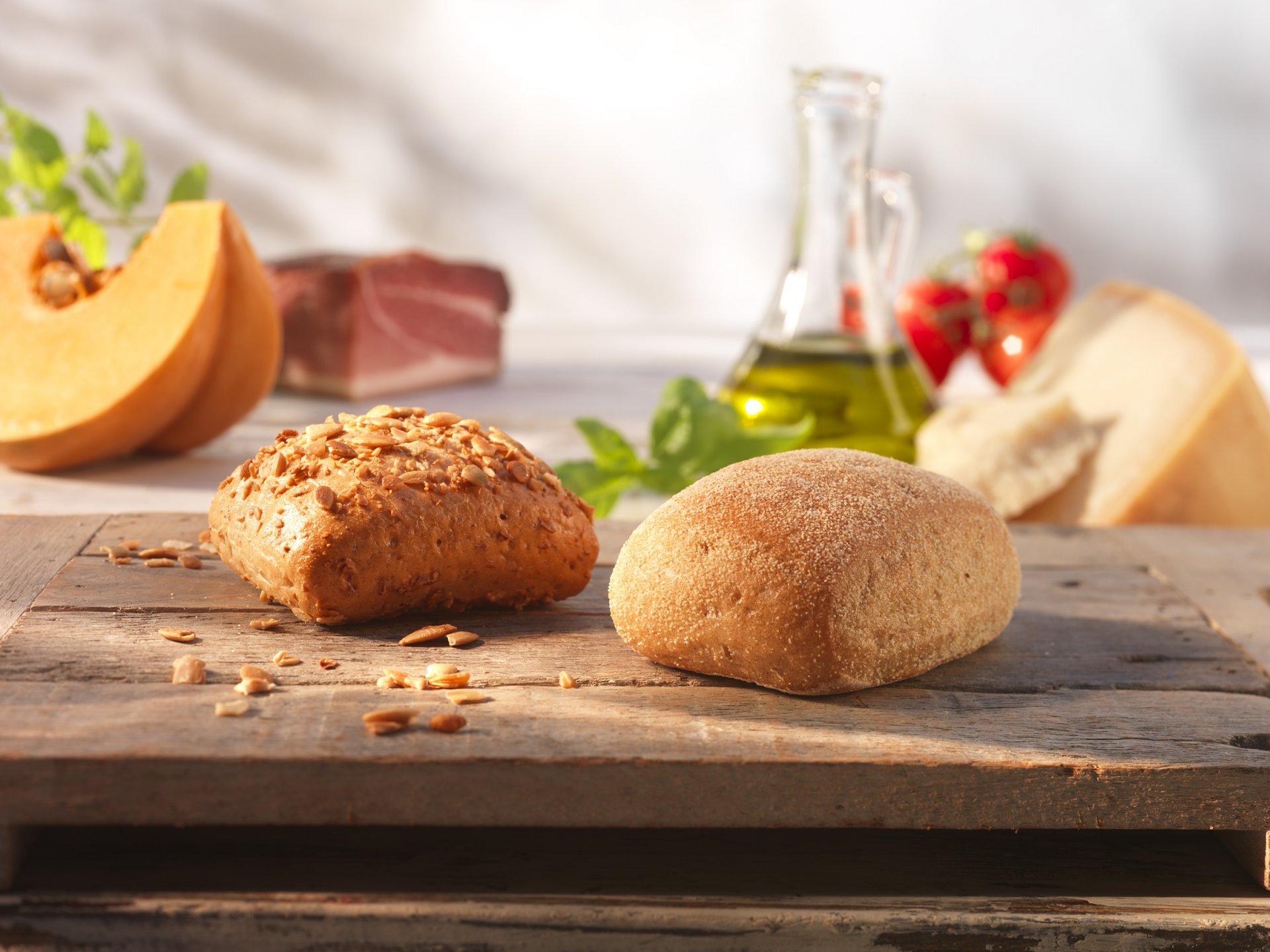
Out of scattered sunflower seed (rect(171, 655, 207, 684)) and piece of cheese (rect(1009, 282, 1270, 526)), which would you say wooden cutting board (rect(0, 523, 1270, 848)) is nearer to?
scattered sunflower seed (rect(171, 655, 207, 684))

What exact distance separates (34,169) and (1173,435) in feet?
6.41

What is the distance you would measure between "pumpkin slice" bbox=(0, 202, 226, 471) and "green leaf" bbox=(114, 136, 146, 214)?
46cm

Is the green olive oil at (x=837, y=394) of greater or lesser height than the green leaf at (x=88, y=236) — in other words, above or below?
below

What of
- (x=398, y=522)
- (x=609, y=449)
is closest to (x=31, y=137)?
(x=609, y=449)

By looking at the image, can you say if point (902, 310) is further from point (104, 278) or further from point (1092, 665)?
point (1092, 665)

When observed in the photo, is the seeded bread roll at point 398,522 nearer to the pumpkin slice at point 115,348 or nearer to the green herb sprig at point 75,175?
the pumpkin slice at point 115,348

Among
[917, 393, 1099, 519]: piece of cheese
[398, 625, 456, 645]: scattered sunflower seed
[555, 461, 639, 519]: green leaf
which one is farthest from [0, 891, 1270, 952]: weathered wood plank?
[917, 393, 1099, 519]: piece of cheese

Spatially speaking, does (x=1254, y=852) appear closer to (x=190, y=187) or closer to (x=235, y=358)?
(x=235, y=358)

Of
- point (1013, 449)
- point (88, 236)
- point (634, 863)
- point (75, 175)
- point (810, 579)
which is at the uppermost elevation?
point (75, 175)

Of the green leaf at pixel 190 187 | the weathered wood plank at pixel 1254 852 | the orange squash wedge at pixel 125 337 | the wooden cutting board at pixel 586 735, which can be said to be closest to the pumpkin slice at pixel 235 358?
A: the orange squash wedge at pixel 125 337

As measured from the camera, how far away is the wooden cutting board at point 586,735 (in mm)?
991

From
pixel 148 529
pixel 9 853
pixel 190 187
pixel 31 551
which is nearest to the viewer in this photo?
pixel 9 853

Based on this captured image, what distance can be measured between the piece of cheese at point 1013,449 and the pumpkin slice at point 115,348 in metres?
1.12

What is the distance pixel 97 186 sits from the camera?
2564 mm
